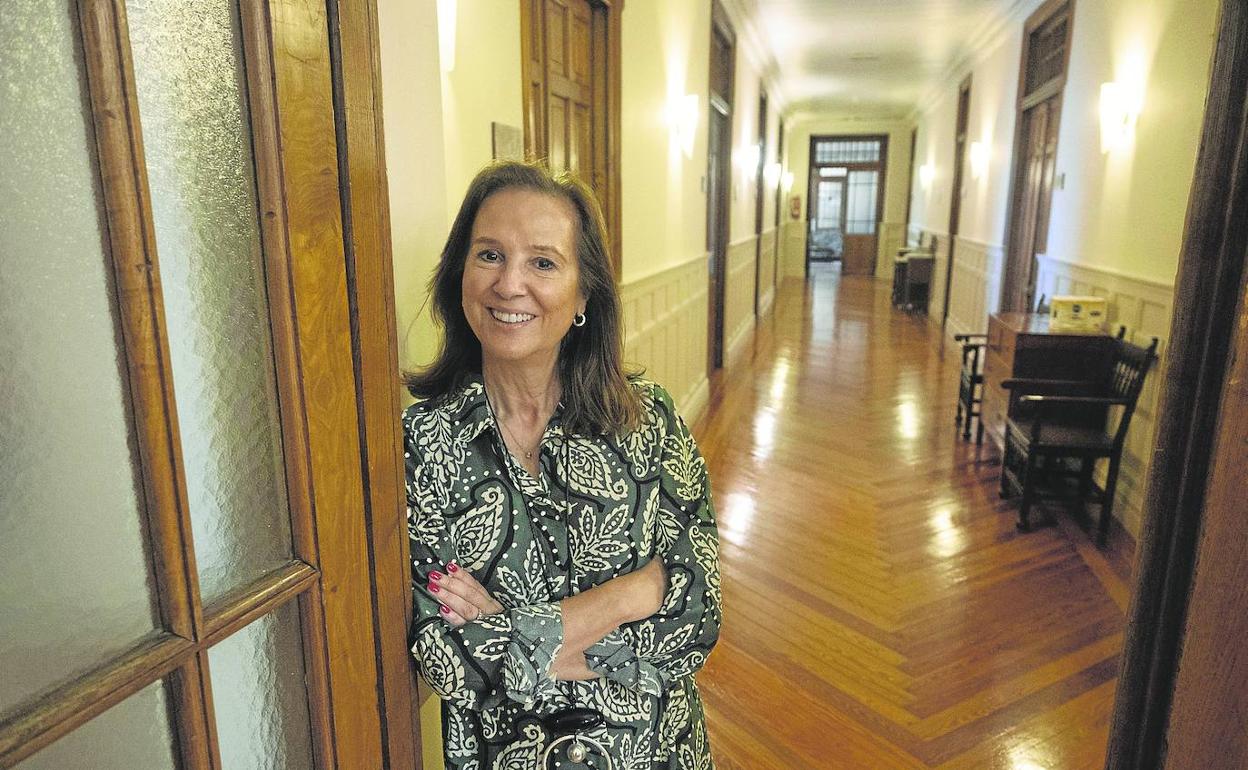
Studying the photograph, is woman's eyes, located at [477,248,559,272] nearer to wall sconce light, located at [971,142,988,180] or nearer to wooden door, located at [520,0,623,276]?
wooden door, located at [520,0,623,276]

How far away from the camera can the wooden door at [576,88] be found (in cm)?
279

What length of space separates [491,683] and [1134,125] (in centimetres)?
471

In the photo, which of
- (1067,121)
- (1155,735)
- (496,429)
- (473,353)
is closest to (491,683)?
(496,429)

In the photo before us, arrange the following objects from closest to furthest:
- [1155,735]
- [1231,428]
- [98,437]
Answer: [98,437]
[1231,428]
[1155,735]

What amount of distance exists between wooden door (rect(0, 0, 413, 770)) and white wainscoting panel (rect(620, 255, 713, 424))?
2.84 metres

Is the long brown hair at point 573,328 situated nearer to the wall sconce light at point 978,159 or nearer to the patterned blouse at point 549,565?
the patterned blouse at point 549,565

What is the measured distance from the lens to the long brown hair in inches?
48.1

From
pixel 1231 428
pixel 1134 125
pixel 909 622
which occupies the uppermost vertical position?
pixel 1134 125

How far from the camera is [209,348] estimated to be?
688 millimetres

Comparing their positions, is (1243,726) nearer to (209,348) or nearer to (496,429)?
(496,429)

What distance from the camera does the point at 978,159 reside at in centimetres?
883

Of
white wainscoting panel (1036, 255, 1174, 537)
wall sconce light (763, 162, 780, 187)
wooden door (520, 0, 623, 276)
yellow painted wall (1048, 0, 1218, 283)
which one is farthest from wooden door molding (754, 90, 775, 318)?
wooden door (520, 0, 623, 276)

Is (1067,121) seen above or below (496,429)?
above

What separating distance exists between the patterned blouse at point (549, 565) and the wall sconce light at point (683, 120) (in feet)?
12.6
